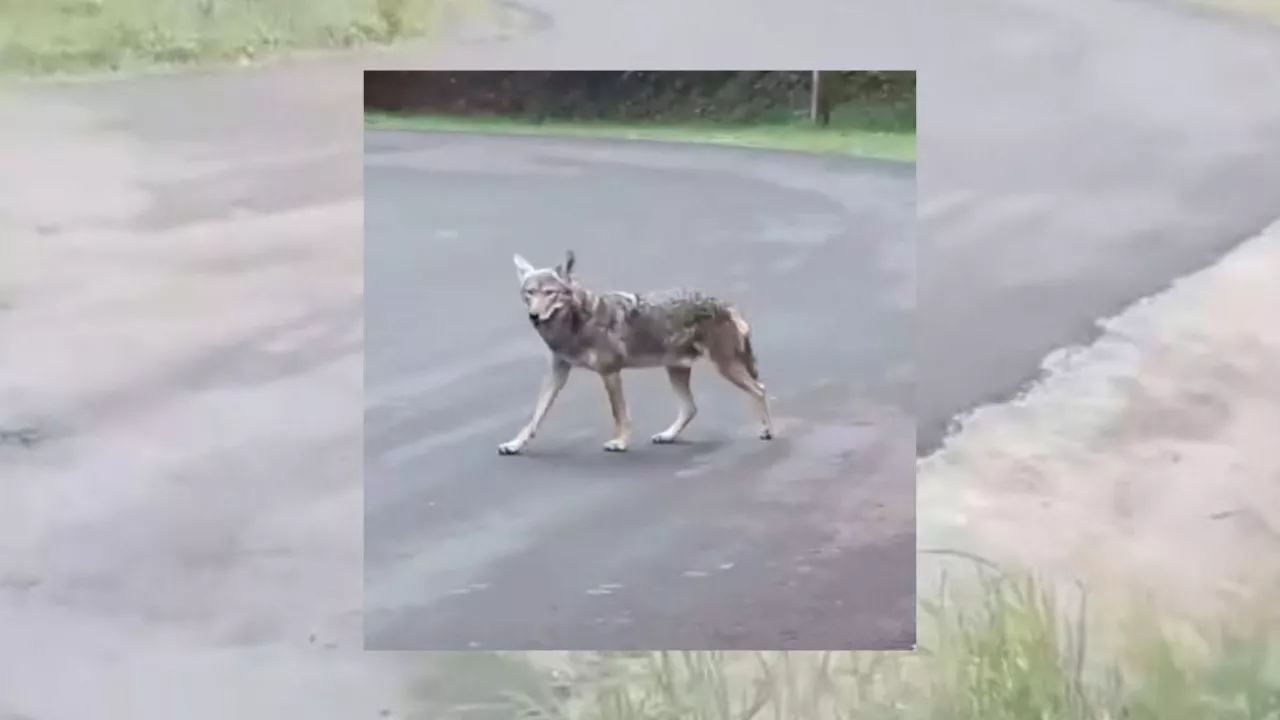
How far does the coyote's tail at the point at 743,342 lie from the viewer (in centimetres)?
83

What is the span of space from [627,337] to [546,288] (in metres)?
0.06

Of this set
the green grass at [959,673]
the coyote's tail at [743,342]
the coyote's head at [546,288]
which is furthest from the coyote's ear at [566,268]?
the green grass at [959,673]

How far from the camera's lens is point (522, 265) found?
832 mm

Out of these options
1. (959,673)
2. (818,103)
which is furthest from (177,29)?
(959,673)

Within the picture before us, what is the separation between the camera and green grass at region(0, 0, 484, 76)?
0.85 metres

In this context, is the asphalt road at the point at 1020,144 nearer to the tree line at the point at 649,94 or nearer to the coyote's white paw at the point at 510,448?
the tree line at the point at 649,94

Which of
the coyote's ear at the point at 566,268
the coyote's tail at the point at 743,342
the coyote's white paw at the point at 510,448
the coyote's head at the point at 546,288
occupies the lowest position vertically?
the coyote's white paw at the point at 510,448

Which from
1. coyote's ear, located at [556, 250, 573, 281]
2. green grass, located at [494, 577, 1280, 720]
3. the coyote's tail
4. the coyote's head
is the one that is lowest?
green grass, located at [494, 577, 1280, 720]

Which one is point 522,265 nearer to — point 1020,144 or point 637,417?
point 637,417

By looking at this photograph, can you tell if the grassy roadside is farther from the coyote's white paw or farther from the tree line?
the coyote's white paw

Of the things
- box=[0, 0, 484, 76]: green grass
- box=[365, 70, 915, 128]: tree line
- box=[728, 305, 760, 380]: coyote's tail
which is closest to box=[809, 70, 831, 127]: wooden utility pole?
box=[365, 70, 915, 128]: tree line

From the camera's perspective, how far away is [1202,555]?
824 millimetres

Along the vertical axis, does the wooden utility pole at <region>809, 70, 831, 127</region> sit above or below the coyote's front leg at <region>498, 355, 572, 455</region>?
above

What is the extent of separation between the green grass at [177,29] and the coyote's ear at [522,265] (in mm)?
172
